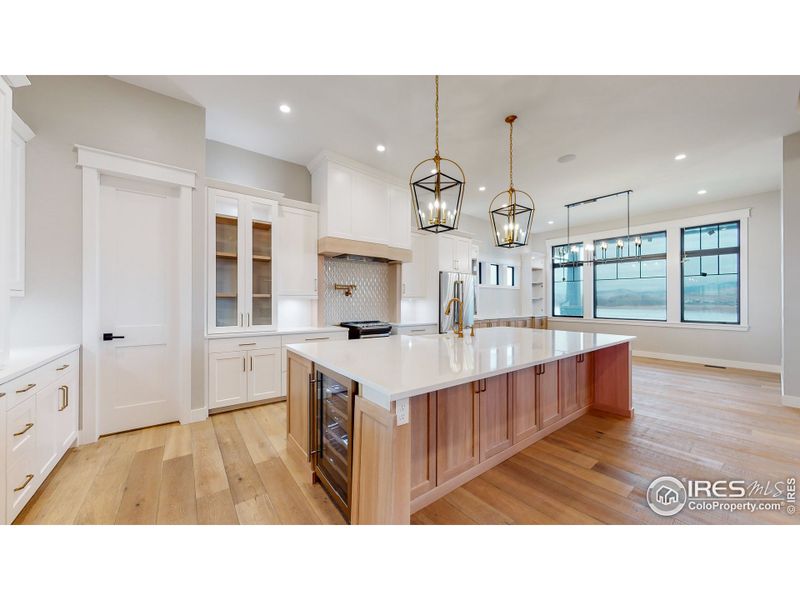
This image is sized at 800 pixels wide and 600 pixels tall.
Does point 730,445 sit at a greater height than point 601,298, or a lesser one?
lesser

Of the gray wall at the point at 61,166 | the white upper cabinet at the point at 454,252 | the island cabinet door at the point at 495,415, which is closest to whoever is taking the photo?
the island cabinet door at the point at 495,415

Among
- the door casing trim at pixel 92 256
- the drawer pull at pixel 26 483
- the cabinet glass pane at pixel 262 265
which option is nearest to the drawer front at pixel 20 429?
the drawer pull at pixel 26 483

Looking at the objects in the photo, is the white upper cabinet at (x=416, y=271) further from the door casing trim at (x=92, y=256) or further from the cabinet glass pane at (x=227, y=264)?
the door casing trim at (x=92, y=256)

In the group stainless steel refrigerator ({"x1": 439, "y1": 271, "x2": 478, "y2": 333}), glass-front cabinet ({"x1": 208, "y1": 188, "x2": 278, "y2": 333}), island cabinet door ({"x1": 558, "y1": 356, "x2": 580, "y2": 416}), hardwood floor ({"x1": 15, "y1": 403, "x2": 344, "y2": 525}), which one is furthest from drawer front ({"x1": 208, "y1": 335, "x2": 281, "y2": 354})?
island cabinet door ({"x1": 558, "y1": 356, "x2": 580, "y2": 416})

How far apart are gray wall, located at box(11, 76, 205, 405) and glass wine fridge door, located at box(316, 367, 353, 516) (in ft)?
7.31

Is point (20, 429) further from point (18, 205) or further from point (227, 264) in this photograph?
point (227, 264)

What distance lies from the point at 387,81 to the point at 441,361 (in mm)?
2268

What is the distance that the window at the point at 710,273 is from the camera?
5312mm

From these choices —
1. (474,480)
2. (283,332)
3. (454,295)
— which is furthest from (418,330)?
(474,480)

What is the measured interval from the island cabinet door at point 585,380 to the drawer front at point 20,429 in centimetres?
403

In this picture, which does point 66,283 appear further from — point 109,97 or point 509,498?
point 509,498

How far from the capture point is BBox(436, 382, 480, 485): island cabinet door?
1773mm

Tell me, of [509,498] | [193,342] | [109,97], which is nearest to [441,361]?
[509,498]
